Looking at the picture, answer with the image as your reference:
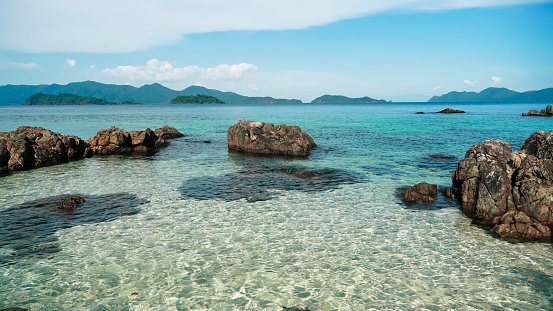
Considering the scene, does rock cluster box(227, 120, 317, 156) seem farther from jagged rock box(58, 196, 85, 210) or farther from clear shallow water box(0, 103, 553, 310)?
jagged rock box(58, 196, 85, 210)

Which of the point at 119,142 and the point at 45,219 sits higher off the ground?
the point at 119,142

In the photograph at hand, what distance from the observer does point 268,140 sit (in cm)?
3812

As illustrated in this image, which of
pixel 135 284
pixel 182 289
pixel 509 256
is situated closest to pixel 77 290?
pixel 135 284

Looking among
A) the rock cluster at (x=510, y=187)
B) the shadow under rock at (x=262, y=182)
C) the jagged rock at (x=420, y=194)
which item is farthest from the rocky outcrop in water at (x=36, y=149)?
the rock cluster at (x=510, y=187)

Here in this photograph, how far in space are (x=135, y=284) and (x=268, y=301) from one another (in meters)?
4.57

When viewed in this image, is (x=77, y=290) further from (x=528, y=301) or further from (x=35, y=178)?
(x=35, y=178)

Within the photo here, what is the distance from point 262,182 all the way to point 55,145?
23.7 metres

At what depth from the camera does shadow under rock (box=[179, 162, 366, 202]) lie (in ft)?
70.3

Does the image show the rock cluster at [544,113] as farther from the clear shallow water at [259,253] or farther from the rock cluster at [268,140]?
the clear shallow water at [259,253]

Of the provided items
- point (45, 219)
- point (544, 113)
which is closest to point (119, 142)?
point (45, 219)

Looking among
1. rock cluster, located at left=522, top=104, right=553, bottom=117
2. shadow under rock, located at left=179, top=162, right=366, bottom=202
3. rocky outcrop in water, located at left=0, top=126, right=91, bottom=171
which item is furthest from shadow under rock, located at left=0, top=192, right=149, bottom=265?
rock cluster, located at left=522, top=104, right=553, bottom=117

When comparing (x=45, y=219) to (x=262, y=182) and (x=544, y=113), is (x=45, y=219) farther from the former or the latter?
(x=544, y=113)

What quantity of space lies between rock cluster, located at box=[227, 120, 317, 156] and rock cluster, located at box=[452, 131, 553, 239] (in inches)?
705

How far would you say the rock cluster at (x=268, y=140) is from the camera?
3651cm
